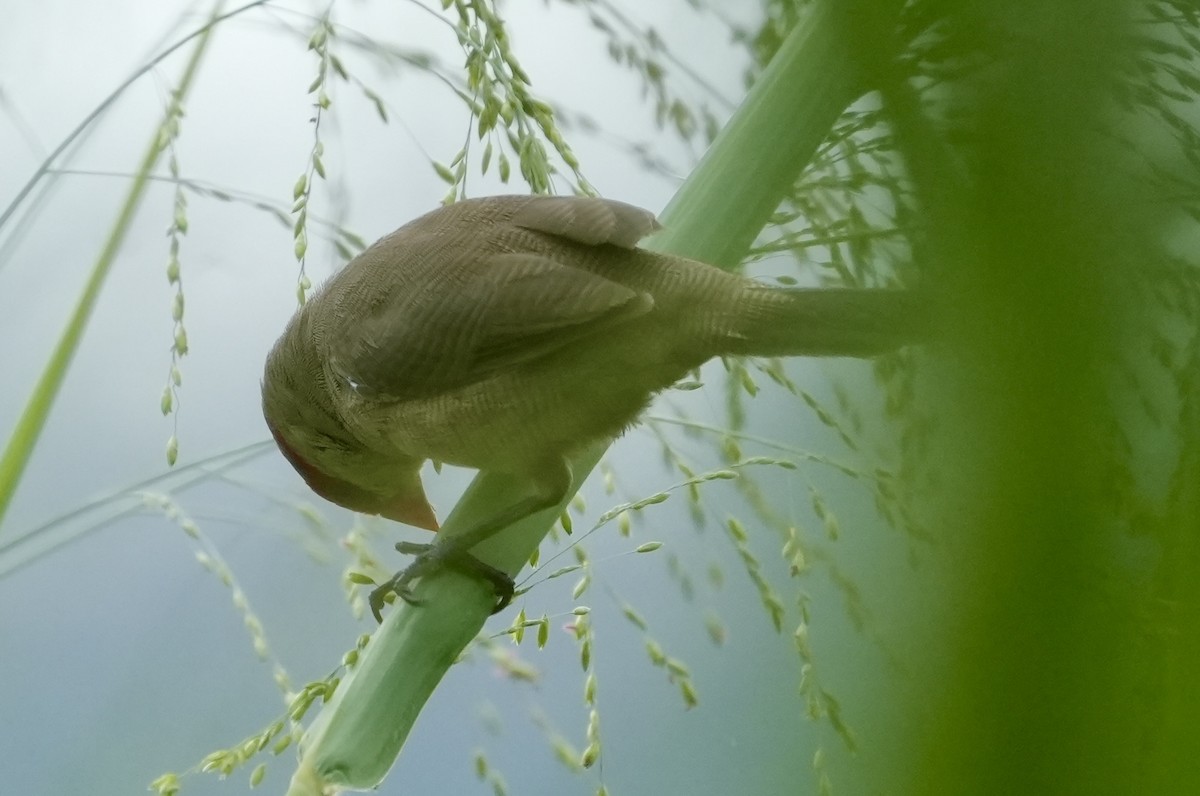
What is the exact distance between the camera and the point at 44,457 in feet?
4.23

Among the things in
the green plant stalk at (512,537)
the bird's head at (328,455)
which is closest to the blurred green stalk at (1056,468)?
the green plant stalk at (512,537)

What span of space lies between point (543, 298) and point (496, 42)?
0.21 meters

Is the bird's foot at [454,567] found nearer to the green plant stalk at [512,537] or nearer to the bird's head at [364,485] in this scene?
the green plant stalk at [512,537]

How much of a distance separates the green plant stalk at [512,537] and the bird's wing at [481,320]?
84 millimetres

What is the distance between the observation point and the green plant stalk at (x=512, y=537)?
544 mm

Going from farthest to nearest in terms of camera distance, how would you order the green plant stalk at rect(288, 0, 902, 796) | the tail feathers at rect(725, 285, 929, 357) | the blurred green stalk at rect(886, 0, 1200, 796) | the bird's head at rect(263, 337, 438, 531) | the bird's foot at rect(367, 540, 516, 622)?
the bird's head at rect(263, 337, 438, 531), the bird's foot at rect(367, 540, 516, 622), the green plant stalk at rect(288, 0, 902, 796), the tail feathers at rect(725, 285, 929, 357), the blurred green stalk at rect(886, 0, 1200, 796)

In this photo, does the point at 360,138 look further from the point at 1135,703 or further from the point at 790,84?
the point at 1135,703

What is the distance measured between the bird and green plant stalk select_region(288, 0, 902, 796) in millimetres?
22

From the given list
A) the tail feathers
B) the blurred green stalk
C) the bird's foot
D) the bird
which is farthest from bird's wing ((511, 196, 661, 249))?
the blurred green stalk

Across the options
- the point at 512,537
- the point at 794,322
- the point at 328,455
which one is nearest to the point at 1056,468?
the point at 794,322

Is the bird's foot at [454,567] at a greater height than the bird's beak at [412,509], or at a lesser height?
lesser

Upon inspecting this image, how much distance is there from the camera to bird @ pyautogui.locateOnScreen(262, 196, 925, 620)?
0.73m

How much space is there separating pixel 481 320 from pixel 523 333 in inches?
1.5

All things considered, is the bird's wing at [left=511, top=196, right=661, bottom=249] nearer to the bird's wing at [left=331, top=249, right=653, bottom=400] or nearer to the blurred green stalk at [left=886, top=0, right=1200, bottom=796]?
the bird's wing at [left=331, top=249, right=653, bottom=400]
